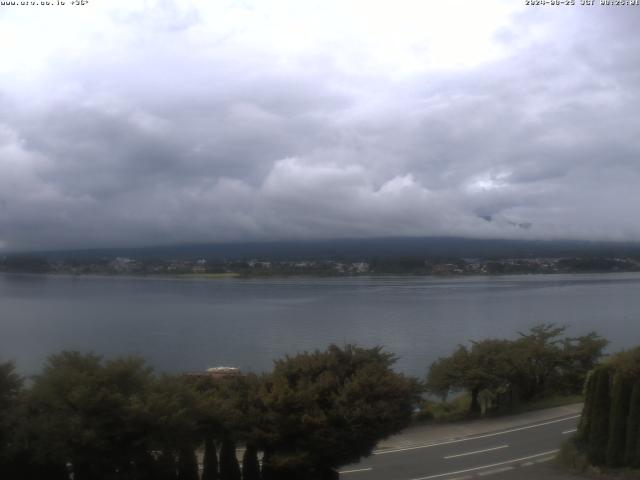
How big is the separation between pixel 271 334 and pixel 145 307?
2582 cm

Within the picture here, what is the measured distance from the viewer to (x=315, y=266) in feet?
426

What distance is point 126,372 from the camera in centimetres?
1277

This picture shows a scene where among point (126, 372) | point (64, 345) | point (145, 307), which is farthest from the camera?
point (145, 307)

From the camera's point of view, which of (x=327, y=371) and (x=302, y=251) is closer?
(x=327, y=371)

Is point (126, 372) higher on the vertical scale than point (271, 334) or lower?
higher

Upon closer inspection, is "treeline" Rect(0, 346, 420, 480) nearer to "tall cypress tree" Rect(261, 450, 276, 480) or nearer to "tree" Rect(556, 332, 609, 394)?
"tall cypress tree" Rect(261, 450, 276, 480)

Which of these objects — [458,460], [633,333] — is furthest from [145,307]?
[458,460]

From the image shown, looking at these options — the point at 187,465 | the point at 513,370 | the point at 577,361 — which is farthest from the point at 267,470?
the point at 577,361

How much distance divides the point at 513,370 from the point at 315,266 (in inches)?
4036

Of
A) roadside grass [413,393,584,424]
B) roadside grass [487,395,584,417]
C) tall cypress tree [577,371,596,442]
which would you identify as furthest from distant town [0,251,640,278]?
tall cypress tree [577,371,596,442]

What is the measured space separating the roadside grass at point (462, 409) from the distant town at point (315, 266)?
82498 millimetres

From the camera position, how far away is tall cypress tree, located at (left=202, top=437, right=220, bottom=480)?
532 inches

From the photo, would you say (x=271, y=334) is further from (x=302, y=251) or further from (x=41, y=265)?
(x=302, y=251)

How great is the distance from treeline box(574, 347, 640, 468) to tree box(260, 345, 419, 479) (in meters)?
4.42
